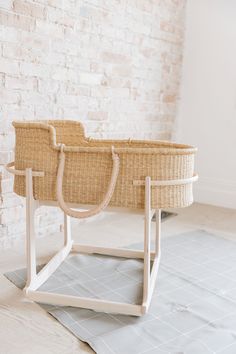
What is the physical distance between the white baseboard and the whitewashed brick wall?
496 mm

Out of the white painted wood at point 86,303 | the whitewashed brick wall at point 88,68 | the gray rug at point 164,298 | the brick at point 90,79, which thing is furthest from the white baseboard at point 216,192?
the white painted wood at point 86,303

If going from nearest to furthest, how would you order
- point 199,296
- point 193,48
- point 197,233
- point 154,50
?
point 199,296, point 197,233, point 154,50, point 193,48

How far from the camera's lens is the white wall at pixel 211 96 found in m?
3.06

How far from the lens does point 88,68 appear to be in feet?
7.82

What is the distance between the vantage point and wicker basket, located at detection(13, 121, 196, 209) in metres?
1.43

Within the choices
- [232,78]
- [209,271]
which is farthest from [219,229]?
[232,78]

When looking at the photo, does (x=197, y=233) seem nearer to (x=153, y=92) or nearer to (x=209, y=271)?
(x=209, y=271)

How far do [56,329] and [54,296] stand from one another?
16 cm

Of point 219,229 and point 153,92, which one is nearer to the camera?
point 219,229

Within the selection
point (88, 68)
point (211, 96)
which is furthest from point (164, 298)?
point (211, 96)

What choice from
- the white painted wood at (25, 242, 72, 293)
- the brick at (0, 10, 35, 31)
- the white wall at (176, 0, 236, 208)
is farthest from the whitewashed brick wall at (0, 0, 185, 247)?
the white painted wood at (25, 242, 72, 293)

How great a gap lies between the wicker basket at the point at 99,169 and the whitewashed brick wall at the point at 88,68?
0.57 metres

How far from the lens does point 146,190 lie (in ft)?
4.65

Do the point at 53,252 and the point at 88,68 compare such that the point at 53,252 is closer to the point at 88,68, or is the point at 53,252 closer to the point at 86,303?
the point at 86,303
